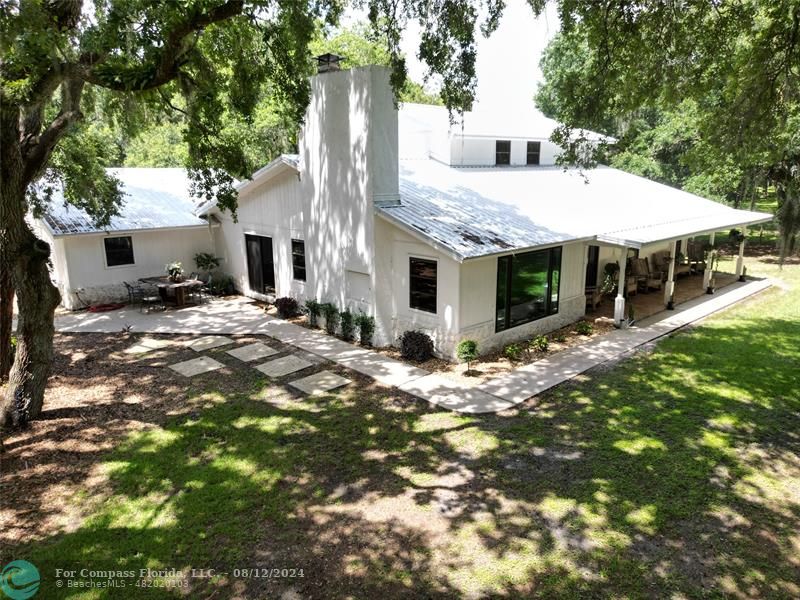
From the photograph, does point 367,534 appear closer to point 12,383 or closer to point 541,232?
point 12,383

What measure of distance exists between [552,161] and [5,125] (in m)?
19.1

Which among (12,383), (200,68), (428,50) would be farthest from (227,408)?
(428,50)

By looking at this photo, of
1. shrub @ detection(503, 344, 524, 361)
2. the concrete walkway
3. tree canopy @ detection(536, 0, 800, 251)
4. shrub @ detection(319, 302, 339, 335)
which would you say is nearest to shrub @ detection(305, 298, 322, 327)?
shrub @ detection(319, 302, 339, 335)

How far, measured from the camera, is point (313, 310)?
47.6 ft

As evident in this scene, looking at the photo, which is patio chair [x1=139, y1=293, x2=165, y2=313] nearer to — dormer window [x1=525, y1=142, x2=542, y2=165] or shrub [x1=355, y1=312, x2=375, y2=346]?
shrub [x1=355, y1=312, x2=375, y2=346]

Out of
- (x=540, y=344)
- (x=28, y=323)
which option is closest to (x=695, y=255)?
(x=540, y=344)

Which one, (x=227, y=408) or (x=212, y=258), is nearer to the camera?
(x=227, y=408)

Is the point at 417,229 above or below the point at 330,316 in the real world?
above

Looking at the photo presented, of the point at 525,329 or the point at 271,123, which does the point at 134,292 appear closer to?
the point at 271,123

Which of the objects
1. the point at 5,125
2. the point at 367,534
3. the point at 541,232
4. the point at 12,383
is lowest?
the point at 367,534

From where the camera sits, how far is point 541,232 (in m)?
13.0

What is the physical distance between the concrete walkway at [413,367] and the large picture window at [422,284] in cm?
145

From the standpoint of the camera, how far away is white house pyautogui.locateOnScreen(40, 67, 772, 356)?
1180 cm

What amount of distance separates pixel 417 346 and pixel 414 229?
2.65 metres
